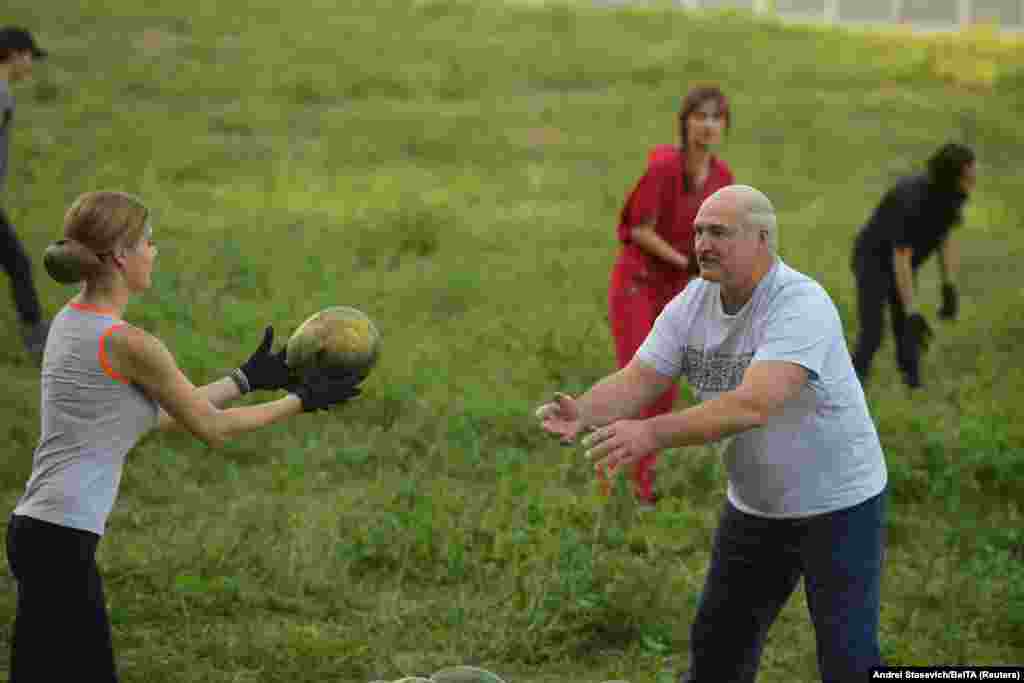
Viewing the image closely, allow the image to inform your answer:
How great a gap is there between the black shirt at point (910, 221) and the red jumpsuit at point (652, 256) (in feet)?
8.41

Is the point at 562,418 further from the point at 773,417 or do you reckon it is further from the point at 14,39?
the point at 14,39

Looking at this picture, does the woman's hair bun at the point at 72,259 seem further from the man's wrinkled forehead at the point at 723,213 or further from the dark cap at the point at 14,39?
the dark cap at the point at 14,39

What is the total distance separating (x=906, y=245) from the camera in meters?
9.41

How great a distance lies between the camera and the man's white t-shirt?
4.25 m

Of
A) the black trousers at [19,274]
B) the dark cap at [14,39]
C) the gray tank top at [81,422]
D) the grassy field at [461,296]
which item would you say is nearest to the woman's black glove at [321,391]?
the gray tank top at [81,422]

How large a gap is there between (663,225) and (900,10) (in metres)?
22.1

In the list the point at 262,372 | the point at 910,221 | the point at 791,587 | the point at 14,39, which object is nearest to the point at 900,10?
the point at 910,221

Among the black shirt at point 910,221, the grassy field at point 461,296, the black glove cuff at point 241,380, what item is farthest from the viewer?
the black shirt at point 910,221

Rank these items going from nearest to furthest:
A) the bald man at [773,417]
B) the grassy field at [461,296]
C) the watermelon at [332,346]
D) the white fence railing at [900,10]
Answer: the bald man at [773,417] < the watermelon at [332,346] < the grassy field at [461,296] < the white fence railing at [900,10]

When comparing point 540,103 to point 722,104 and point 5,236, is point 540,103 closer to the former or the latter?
point 5,236

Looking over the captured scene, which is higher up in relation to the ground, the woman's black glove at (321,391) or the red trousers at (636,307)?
the woman's black glove at (321,391)

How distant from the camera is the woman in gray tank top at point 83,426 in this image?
3.94m

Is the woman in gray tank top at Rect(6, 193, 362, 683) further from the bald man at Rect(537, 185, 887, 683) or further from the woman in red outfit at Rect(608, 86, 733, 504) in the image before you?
the woman in red outfit at Rect(608, 86, 733, 504)

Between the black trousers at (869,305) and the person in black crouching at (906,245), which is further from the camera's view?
the black trousers at (869,305)
